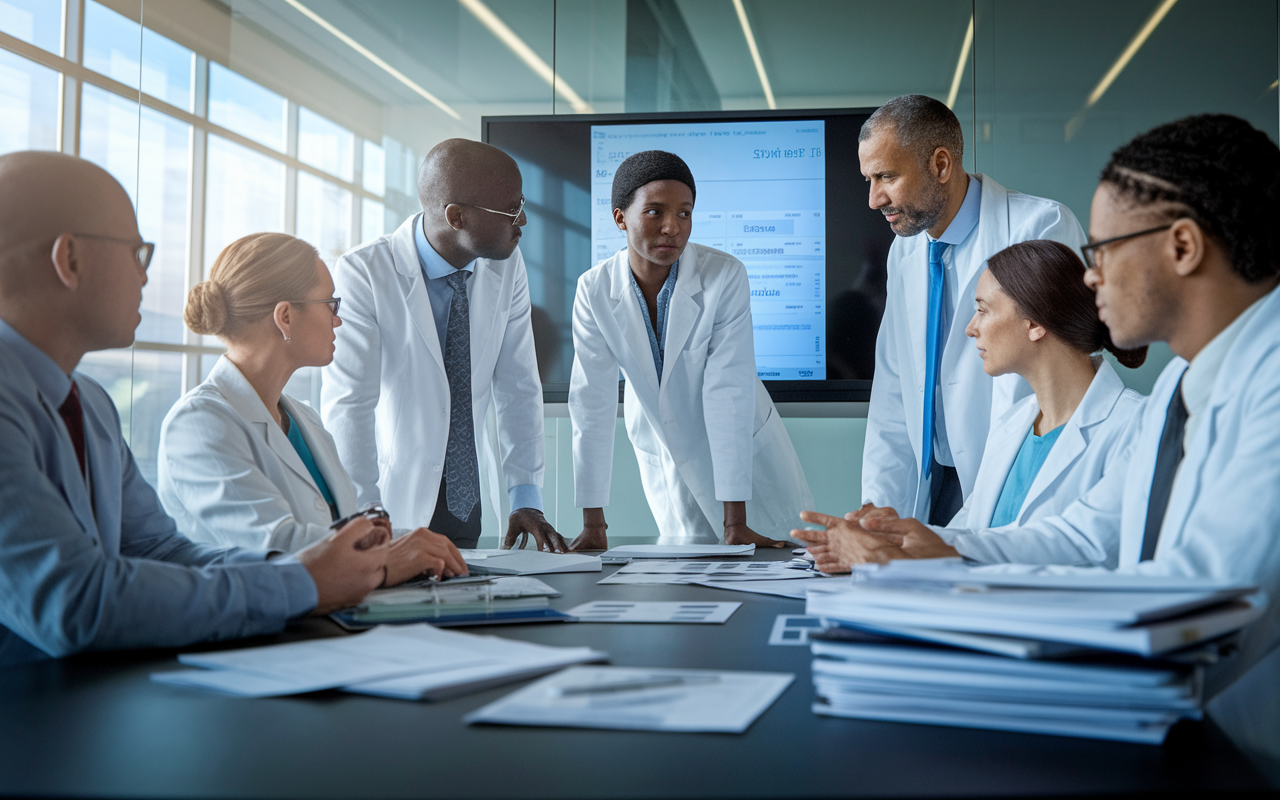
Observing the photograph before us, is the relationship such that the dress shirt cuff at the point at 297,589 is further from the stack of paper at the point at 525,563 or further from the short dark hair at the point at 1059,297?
the short dark hair at the point at 1059,297

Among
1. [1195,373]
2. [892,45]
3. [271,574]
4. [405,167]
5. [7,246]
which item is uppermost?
[892,45]

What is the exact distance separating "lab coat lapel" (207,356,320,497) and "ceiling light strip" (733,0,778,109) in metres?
2.74

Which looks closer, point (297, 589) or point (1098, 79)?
point (297, 589)

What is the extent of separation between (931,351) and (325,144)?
2.60m

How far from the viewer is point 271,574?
1180 millimetres

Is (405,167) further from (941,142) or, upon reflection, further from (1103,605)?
(1103,605)

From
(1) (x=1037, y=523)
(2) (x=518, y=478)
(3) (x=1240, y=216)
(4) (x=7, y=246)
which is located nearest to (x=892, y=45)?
(2) (x=518, y=478)

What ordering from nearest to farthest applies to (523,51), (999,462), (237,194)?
(999,462), (237,194), (523,51)

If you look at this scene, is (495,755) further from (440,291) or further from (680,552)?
(440,291)

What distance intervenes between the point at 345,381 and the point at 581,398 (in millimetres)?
688

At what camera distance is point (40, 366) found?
3.97ft

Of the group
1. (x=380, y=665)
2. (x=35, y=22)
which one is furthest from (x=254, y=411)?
(x=35, y=22)

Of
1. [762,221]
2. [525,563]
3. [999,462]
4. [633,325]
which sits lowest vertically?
[525,563]

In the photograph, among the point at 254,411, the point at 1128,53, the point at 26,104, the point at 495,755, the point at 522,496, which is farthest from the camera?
the point at 1128,53
